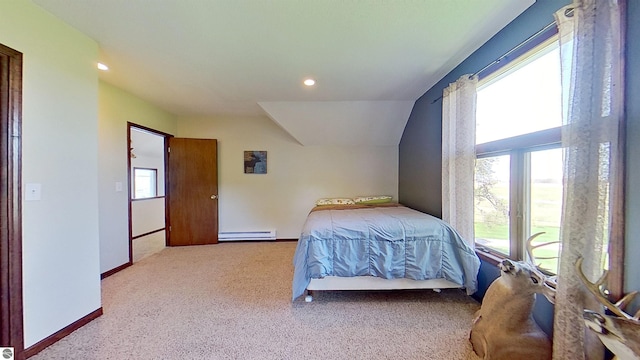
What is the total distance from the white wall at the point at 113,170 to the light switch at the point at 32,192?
4.69 feet

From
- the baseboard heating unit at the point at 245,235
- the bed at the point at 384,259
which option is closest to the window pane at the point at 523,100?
the bed at the point at 384,259

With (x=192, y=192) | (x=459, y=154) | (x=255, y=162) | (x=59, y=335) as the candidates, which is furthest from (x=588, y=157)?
(x=192, y=192)

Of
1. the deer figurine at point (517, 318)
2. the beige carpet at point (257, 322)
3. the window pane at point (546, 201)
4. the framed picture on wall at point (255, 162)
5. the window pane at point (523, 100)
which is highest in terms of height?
the window pane at point (523, 100)

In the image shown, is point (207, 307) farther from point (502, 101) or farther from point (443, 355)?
point (502, 101)

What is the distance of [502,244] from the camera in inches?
83.4

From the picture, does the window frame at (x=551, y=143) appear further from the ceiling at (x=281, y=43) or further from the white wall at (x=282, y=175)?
the white wall at (x=282, y=175)

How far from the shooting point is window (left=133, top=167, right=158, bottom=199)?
17.9 feet

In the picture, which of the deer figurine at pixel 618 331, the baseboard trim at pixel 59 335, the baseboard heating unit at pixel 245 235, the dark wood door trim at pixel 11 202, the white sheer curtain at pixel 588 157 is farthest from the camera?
the baseboard heating unit at pixel 245 235

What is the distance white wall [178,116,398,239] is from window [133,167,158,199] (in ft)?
6.99

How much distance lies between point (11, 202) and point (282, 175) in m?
3.36

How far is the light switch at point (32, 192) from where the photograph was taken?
158 cm

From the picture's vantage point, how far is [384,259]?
2.22 metres

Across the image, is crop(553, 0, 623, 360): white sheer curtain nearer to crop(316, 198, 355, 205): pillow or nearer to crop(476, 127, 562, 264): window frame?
crop(476, 127, 562, 264): window frame

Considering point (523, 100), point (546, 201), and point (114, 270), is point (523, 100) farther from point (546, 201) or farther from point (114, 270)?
point (114, 270)
